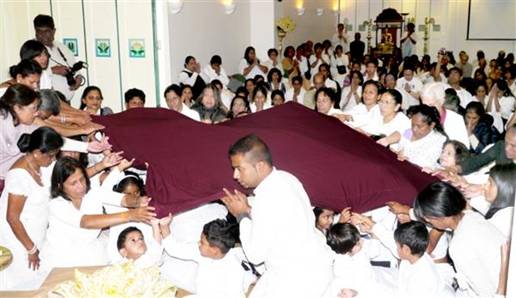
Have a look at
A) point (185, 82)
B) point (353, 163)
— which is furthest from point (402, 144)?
point (185, 82)

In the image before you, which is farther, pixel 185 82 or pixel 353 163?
pixel 185 82

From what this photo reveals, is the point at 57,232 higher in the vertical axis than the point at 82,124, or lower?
lower

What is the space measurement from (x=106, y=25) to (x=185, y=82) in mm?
1176

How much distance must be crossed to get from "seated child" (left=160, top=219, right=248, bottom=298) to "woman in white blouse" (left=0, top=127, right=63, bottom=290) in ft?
3.13

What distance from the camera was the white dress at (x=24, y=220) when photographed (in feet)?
10.6

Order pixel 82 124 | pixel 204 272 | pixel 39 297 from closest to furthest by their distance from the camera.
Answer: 1. pixel 39 297
2. pixel 204 272
3. pixel 82 124

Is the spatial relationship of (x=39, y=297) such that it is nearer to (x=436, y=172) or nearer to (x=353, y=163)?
(x=353, y=163)

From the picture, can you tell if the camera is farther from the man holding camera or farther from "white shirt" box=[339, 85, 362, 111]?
"white shirt" box=[339, 85, 362, 111]

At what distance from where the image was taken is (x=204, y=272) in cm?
302

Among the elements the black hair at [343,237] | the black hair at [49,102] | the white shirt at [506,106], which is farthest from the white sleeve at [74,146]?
the white shirt at [506,106]

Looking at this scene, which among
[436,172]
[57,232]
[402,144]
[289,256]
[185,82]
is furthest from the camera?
[185,82]

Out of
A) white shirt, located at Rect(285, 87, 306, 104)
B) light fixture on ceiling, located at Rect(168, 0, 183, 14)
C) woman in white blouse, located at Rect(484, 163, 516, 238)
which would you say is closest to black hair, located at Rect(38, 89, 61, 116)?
woman in white blouse, located at Rect(484, 163, 516, 238)

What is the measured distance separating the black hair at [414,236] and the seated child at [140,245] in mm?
1153

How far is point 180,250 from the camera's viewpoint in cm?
316
